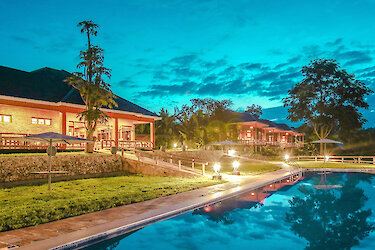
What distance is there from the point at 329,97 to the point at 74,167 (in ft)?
138

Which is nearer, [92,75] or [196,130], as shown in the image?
[92,75]

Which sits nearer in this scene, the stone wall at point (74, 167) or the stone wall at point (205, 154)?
the stone wall at point (74, 167)

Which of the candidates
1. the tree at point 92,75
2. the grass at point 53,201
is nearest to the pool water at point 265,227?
the grass at point 53,201

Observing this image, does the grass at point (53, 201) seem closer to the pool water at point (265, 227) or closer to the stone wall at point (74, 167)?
the stone wall at point (74, 167)

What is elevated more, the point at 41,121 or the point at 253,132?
the point at 41,121

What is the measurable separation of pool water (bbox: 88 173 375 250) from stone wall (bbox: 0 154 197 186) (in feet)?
27.7

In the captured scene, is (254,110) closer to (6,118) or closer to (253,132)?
(253,132)

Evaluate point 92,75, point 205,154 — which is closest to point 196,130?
point 205,154

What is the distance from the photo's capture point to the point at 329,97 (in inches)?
1884

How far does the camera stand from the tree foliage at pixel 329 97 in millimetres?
46062

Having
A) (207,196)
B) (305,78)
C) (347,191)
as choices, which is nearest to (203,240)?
(207,196)

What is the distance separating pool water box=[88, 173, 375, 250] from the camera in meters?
7.25

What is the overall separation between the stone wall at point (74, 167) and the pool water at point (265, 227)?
845 centimetres

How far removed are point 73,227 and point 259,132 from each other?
166 ft
